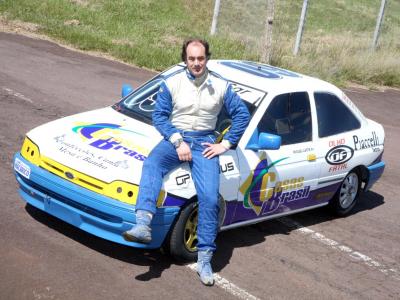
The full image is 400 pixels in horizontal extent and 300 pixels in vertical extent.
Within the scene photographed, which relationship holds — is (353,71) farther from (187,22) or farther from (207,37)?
(187,22)

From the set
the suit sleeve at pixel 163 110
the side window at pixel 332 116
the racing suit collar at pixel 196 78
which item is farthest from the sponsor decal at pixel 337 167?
the suit sleeve at pixel 163 110

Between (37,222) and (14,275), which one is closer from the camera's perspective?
(14,275)

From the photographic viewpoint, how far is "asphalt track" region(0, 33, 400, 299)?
564 cm

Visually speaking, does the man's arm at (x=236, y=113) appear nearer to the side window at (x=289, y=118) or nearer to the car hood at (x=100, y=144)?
the side window at (x=289, y=118)

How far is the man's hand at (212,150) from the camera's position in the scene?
615 cm

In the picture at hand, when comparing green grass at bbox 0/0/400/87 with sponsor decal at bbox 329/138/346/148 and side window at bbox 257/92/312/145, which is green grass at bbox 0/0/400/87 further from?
side window at bbox 257/92/312/145

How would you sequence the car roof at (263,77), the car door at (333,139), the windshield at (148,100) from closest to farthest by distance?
the windshield at (148,100) < the car roof at (263,77) < the car door at (333,139)

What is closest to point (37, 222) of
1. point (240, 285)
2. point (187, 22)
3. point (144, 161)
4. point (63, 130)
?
point (63, 130)

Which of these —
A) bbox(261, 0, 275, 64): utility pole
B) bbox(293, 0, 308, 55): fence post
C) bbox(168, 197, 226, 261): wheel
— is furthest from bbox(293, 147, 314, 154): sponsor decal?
bbox(293, 0, 308, 55): fence post

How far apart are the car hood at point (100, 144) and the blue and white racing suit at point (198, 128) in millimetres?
235

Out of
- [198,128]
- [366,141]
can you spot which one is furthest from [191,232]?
[366,141]

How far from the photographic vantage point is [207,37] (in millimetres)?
19031

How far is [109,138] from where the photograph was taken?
6.46m

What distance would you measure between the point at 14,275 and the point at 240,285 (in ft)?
6.17
